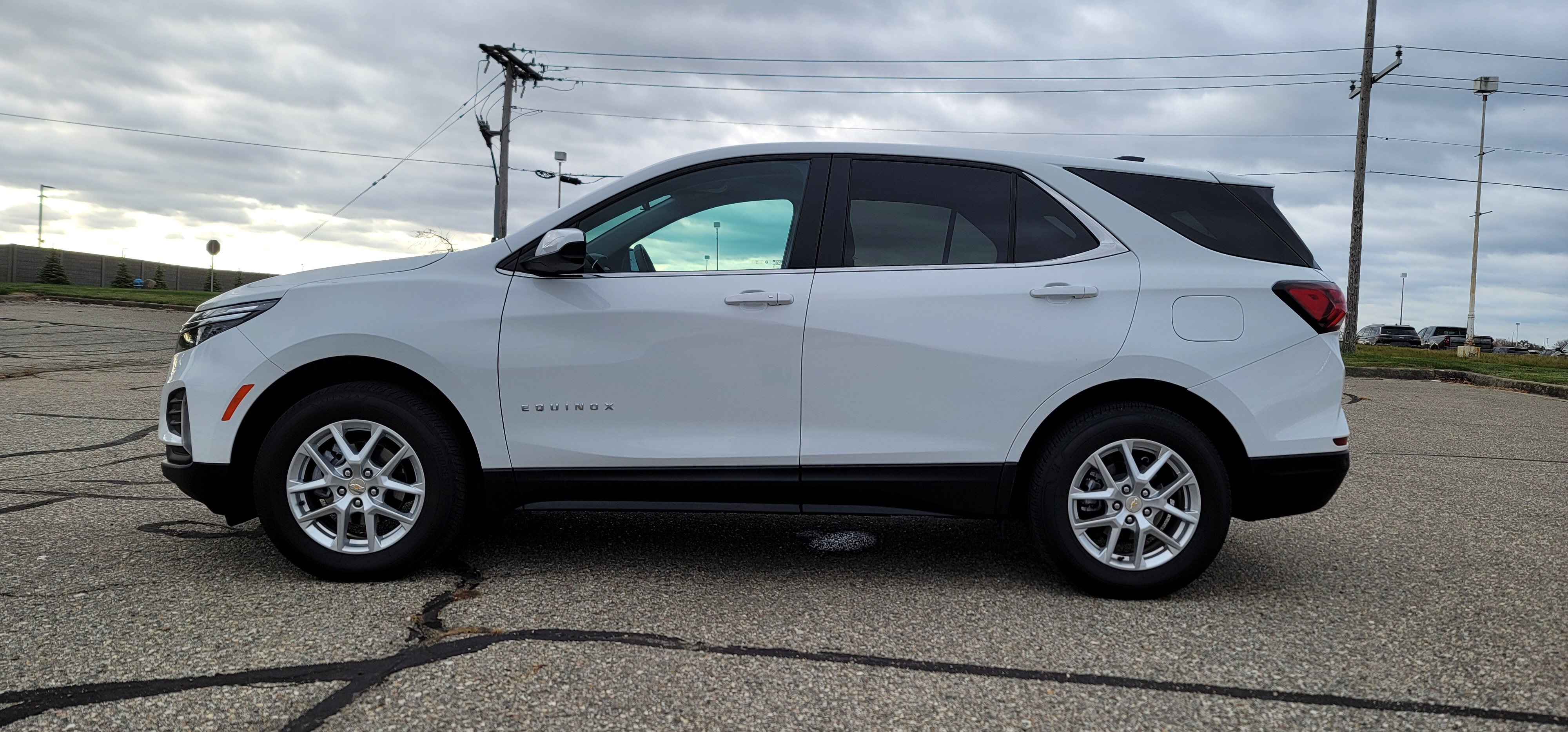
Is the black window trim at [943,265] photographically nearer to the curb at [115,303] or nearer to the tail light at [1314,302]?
the tail light at [1314,302]

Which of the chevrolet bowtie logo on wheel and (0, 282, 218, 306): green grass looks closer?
the chevrolet bowtie logo on wheel

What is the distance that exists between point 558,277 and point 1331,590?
3.27m

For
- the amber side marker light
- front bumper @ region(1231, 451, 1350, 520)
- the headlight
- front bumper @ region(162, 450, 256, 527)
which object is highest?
the headlight

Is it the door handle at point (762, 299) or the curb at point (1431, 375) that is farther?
the curb at point (1431, 375)

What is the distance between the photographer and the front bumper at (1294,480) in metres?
3.54

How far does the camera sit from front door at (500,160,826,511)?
11.6 ft

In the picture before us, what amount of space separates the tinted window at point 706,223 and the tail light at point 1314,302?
188cm

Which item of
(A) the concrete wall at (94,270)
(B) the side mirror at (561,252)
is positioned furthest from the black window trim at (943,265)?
(A) the concrete wall at (94,270)

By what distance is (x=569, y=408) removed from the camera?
3.57 metres

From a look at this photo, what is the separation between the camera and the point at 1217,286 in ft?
11.8

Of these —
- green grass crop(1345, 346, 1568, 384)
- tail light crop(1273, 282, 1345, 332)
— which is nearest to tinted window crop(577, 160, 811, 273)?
tail light crop(1273, 282, 1345, 332)

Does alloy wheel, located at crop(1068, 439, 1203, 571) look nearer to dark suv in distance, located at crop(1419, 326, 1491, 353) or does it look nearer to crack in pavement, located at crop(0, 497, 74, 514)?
crack in pavement, located at crop(0, 497, 74, 514)

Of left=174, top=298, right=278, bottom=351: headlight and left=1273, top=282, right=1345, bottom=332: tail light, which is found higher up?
left=1273, top=282, right=1345, bottom=332: tail light

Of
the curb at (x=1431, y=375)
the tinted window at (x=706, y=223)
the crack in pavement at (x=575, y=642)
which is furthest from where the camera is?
the curb at (x=1431, y=375)
